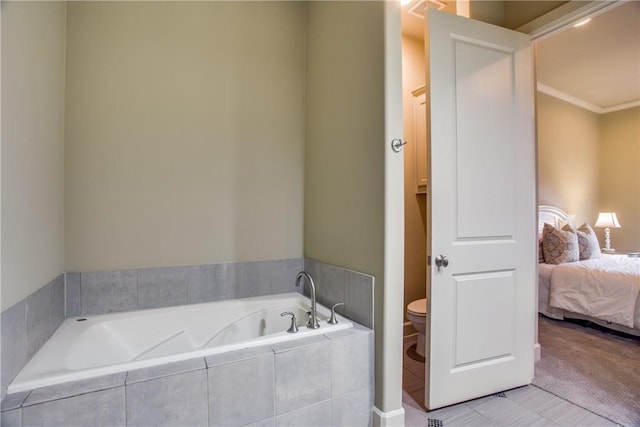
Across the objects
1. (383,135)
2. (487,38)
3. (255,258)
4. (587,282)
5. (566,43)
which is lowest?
(587,282)

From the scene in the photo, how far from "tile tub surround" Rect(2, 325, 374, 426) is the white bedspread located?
9.37 feet

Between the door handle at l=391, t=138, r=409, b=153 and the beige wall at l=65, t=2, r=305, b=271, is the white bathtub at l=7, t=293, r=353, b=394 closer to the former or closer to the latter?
the beige wall at l=65, t=2, r=305, b=271

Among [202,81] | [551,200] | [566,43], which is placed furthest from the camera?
[551,200]

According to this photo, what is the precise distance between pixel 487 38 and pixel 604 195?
17.3 feet

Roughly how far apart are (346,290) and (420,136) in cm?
171

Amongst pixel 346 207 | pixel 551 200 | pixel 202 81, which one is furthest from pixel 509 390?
pixel 551 200

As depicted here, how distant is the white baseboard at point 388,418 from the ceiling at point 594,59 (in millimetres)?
2647

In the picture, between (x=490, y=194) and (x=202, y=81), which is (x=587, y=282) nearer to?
(x=490, y=194)

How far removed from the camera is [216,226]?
7.08 feet

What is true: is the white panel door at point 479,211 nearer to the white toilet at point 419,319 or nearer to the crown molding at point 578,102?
the white toilet at point 419,319

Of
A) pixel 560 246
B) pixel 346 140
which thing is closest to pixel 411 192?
pixel 346 140

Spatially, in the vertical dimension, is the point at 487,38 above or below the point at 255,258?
above

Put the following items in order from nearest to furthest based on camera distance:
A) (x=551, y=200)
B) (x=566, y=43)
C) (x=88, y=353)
→ (x=88, y=353)
(x=566, y=43)
(x=551, y=200)

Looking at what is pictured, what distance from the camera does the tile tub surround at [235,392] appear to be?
3.58ft
